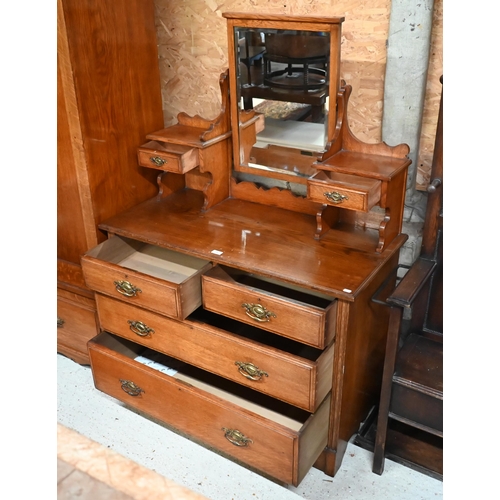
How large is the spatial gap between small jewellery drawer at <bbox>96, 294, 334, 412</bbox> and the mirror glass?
58cm

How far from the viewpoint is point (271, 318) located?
1.75m

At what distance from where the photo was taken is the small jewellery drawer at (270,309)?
Result: 1668mm

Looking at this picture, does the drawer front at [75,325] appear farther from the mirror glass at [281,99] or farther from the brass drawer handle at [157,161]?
the mirror glass at [281,99]

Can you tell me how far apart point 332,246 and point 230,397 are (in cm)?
65

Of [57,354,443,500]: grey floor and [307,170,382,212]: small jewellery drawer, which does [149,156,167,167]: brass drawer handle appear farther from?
[57,354,443,500]: grey floor

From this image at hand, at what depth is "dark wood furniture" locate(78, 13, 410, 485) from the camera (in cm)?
175

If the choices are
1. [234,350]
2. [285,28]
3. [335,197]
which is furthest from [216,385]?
[285,28]

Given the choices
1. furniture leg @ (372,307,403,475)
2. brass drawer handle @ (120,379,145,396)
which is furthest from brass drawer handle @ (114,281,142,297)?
furniture leg @ (372,307,403,475)

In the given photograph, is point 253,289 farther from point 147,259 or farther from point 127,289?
point 147,259

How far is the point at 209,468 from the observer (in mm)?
2010

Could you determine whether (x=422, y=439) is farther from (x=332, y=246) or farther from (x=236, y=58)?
(x=236, y=58)

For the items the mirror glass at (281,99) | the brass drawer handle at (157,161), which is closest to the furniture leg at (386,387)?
the mirror glass at (281,99)

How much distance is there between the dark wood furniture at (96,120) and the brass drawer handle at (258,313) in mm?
696

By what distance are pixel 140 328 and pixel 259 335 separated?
1.39 feet
